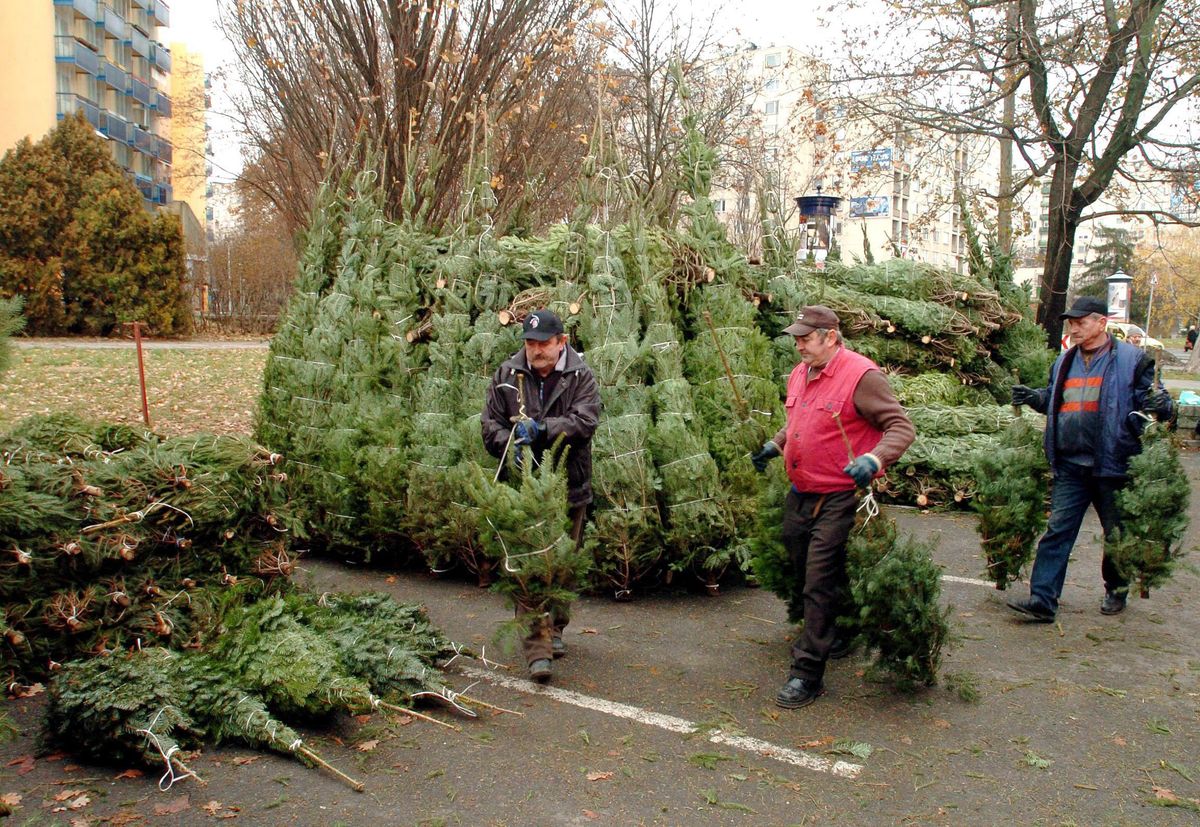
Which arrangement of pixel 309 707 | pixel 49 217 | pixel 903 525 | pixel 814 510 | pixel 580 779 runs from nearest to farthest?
pixel 580 779 < pixel 309 707 < pixel 814 510 < pixel 903 525 < pixel 49 217

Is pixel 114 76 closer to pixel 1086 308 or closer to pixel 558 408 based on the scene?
pixel 558 408

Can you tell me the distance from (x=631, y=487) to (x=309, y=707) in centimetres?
295

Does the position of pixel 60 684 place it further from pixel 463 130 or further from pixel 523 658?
pixel 463 130

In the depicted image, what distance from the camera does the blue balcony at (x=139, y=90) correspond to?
60.7 meters

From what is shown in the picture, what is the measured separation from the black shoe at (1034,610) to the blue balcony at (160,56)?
2757 inches

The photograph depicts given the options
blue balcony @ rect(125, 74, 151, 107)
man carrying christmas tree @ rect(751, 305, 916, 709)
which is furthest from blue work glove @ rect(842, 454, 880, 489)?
blue balcony @ rect(125, 74, 151, 107)

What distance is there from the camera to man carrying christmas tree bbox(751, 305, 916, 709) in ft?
17.4

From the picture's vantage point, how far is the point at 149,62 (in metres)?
64.6

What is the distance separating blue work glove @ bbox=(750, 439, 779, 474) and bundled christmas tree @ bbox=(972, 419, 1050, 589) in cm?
213

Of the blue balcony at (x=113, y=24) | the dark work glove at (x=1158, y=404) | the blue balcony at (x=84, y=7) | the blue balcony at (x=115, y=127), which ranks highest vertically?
the blue balcony at (x=113, y=24)

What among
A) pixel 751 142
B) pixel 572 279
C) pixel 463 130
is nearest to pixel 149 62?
pixel 751 142

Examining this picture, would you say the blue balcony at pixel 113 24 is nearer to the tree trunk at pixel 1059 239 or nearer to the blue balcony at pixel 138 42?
the blue balcony at pixel 138 42

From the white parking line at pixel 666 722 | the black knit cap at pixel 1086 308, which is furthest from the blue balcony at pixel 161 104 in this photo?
the black knit cap at pixel 1086 308

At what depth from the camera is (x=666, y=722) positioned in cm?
519
